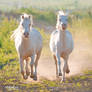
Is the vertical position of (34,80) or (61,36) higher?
(61,36)

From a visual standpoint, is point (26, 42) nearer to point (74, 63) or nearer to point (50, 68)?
point (50, 68)

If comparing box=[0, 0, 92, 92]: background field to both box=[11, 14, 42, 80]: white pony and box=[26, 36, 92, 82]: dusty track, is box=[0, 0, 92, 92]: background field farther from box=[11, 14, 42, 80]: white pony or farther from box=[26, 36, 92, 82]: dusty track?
box=[11, 14, 42, 80]: white pony

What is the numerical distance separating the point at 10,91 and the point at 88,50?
10.7 metres

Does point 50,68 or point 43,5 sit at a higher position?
point 50,68

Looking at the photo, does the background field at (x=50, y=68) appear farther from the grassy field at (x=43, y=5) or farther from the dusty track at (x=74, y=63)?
the grassy field at (x=43, y=5)

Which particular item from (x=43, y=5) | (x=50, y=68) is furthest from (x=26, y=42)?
(x=43, y=5)

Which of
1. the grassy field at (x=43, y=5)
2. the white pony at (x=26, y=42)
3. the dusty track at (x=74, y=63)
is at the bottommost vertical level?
the grassy field at (x=43, y=5)

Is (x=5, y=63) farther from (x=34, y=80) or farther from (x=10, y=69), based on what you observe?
(x=34, y=80)

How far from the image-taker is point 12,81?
50.9ft

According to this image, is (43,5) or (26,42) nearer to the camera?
(26,42)

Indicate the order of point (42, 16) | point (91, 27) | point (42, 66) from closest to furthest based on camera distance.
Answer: point (42, 66) → point (91, 27) → point (42, 16)

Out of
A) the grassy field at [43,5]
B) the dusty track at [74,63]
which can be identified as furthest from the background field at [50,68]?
the grassy field at [43,5]

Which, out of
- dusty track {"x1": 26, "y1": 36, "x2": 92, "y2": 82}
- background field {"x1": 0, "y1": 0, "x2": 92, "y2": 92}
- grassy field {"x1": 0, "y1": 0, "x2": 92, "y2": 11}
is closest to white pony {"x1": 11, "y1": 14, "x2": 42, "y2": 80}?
background field {"x1": 0, "y1": 0, "x2": 92, "y2": 92}

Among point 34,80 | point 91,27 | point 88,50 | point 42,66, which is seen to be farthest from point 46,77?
point 91,27
